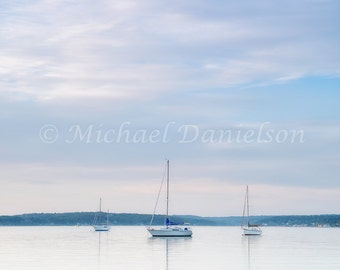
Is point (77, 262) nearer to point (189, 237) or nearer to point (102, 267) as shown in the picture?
point (102, 267)

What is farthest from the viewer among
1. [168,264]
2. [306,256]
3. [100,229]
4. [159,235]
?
[100,229]

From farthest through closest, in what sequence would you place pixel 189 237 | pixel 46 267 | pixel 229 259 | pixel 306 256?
pixel 189 237
pixel 306 256
pixel 229 259
pixel 46 267

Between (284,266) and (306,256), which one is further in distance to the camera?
(306,256)

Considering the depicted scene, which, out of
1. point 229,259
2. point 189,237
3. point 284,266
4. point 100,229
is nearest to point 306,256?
point 229,259

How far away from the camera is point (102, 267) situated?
5062 centimetres

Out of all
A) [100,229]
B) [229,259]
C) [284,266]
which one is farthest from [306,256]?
[100,229]

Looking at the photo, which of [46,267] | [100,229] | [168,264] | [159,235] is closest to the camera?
[46,267]

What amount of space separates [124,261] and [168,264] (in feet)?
14.3

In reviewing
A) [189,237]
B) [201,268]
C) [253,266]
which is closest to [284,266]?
[253,266]

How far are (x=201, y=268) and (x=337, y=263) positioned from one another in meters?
12.1

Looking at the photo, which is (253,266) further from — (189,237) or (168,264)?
(189,237)

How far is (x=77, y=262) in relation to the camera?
5506 cm

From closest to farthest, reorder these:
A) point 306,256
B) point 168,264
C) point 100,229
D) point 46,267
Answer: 1. point 46,267
2. point 168,264
3. point 306,256
4. point 100,229

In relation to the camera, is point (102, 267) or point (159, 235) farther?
point (159, 235)
